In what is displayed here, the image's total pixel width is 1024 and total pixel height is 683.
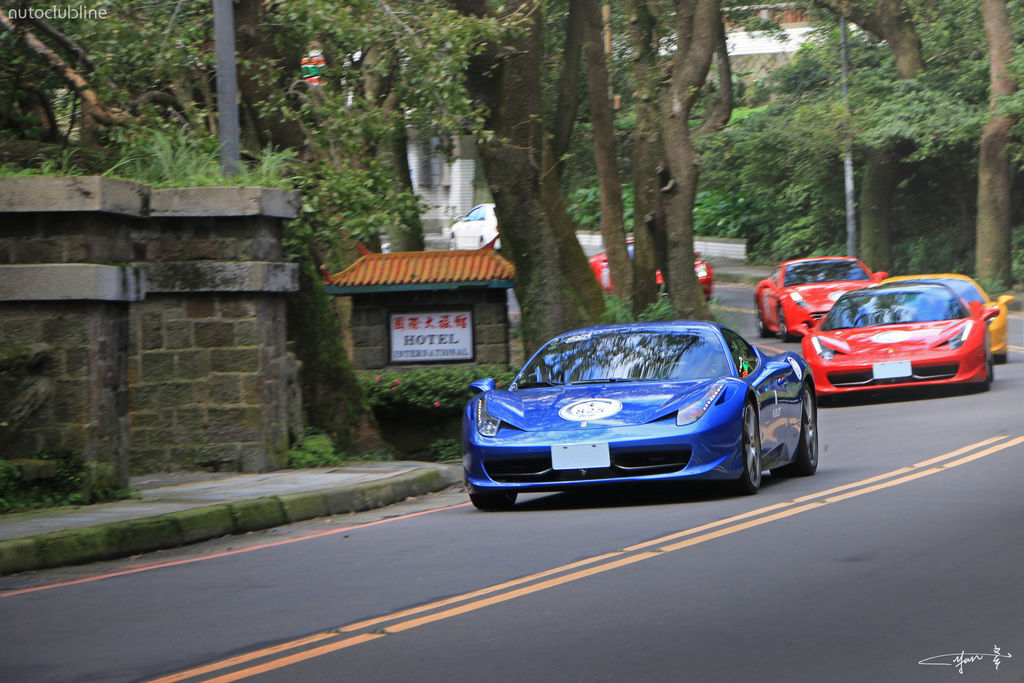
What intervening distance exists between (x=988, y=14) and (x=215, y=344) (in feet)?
91.9

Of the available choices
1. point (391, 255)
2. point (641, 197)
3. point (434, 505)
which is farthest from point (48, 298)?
point (641, 197)

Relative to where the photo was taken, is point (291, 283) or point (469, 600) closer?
point (469, 600)

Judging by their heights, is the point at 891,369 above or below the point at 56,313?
below

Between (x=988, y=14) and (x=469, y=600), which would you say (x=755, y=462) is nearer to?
(x=469, y=600)

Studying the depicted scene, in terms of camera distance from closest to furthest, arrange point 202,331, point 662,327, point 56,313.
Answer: point 56,313
point 662,327
point 202,331

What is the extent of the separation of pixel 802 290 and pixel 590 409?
17.6m

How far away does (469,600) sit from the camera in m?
6.88

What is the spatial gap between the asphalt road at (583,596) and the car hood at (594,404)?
0.63m

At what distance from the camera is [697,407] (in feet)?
32.7

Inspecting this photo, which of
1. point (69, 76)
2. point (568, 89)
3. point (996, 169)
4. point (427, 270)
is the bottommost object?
point (427, 270)

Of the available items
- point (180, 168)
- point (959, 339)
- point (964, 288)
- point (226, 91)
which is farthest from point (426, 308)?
point (964, 288)

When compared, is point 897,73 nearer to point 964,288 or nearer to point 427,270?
point 964,288

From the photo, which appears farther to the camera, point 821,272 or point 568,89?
point 821,272

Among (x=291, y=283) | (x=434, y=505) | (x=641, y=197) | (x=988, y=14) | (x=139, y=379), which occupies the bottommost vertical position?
(x=434, y=505)
